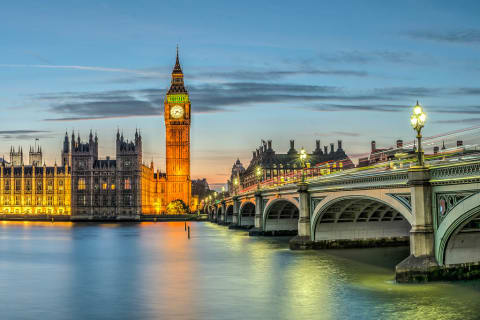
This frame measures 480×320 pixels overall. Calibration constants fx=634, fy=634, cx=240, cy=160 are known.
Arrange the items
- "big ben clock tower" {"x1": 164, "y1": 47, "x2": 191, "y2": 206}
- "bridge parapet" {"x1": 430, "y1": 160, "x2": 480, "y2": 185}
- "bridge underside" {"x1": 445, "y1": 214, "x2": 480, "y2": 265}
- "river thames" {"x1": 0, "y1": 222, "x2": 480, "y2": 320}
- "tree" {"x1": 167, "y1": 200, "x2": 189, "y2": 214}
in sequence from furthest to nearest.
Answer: "big ben clock tower" {"x1": 164, "y1": 47, "x2": 191, "y2": 206} < "tree" {"x1": 167, "y1": 200, "x2": 189, "y2": 214} < "bridge underside" {"x1": 445, "y1": 214, "x2": 480, "y2": 265} < "river thames" {"x1": 0, "y1": 222, "x2": 480, "y2": 320} < "bridge parapet" {"x1": 430, "y1": 160, "x2": 480, "y2": 185}

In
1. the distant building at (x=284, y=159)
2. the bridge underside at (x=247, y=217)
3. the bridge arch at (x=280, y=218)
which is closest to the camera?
the bridge arch at (x=280, y=218)

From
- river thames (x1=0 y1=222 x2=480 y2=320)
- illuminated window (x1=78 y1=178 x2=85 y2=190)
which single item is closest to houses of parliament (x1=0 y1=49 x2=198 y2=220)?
illuminated window (x1=78 y1=178 x2=85 y2=190)

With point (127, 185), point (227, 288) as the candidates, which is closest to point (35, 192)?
point (127, 185)

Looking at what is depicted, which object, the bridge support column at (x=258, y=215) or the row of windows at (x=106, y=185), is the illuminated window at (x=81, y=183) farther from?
the bridge support column at (x=258, y=215)

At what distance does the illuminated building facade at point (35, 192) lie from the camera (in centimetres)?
17162

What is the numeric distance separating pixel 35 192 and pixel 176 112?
153ft

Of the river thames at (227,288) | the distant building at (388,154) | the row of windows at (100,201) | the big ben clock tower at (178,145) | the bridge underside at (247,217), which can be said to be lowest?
the river thames at (227,288)

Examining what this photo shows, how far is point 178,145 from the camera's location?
611ft

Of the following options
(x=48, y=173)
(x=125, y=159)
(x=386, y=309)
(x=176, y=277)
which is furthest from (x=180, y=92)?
(x=386, y=309)

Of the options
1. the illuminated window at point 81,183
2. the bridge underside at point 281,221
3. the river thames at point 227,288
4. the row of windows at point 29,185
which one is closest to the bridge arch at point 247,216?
the bridge underside at point 281,221

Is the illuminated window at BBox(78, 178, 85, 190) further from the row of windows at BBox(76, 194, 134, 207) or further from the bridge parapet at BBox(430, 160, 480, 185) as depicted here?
the bridge parapet at BBox(430, 160, 480, 185)

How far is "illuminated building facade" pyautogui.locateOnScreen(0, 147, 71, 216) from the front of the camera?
563 ft

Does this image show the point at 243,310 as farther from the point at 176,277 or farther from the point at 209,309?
the point at 176,277

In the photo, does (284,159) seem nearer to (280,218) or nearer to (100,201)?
(100,201)
